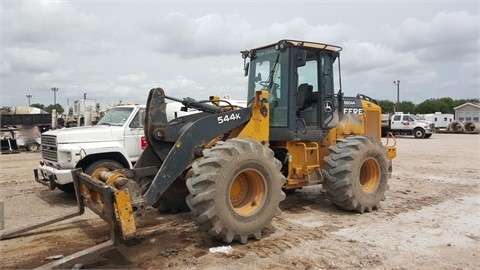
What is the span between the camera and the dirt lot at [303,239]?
477 centimetres

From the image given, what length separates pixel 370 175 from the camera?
759 centimetres

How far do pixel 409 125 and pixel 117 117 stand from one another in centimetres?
2775

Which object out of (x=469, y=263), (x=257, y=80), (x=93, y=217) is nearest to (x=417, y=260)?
(x=469, y=263)

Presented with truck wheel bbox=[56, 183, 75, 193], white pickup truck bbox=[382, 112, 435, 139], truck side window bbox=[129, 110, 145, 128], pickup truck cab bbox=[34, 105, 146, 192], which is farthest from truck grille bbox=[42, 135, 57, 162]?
white pickup truck bbox=[382, 112, 435, 139]

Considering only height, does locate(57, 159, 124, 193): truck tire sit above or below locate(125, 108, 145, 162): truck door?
below

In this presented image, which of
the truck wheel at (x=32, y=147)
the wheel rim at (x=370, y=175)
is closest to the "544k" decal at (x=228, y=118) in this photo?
the wheel rim at (x=370, y=175)

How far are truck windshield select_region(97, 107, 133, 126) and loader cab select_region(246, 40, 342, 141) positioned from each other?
362 centimetres

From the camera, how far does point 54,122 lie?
23266 mm

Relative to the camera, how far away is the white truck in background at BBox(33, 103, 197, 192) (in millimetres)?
8352

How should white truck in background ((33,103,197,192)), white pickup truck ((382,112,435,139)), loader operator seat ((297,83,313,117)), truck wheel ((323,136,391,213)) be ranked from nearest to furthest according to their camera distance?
truck wheel ((323,136,391,213))
loader operator seat ((297,83,313,117))
white truck in background ((33,103,197,192))
white pickup truck ((382,112,435,139))

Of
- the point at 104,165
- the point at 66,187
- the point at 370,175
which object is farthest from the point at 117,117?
the point at 370,175

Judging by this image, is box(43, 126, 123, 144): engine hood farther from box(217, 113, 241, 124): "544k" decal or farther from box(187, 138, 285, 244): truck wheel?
box(187, 138, 285, 244): truck wheel

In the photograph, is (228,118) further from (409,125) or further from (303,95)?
(409,125)

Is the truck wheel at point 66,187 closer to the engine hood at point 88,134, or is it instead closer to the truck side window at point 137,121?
the engine hood at point 88,134
